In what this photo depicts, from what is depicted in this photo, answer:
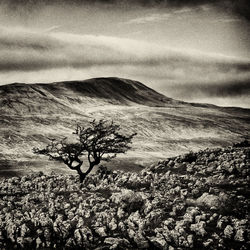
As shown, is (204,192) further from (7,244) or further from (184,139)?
(184,139)

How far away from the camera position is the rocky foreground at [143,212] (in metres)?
15.8

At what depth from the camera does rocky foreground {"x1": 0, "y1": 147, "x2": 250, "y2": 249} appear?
15.8 metres

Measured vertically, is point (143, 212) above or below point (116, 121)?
above

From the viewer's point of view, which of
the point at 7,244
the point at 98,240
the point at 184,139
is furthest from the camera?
the point at 184,139

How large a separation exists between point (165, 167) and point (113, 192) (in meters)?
6.43

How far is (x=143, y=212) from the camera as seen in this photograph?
1855 centimetres

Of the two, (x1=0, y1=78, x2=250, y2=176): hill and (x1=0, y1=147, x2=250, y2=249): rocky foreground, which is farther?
(x1=0, y1=78, x2=250, y2=176): hill

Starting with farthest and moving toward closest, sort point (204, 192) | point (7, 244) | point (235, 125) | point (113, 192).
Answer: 1. point (235, 125)
2. point (113, 192)
3. point (204, 192)
4. point (7, 244)

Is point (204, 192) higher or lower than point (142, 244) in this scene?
higher

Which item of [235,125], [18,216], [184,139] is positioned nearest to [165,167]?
[18,216]

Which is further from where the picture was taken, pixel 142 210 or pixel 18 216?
pixel 18 216

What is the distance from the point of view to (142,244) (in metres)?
15.8

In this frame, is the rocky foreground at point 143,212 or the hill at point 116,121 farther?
the hill at point 116,121

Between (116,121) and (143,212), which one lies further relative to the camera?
(116,121)
